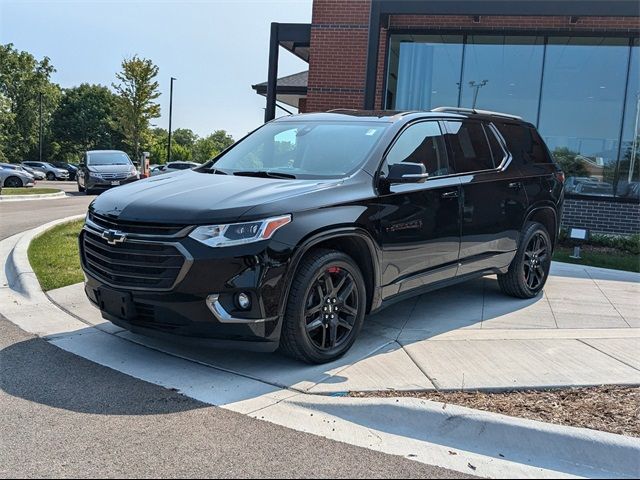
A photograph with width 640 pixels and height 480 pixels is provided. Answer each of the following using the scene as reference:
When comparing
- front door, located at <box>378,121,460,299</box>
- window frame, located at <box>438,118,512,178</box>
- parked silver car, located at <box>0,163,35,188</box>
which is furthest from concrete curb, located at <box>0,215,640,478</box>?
parked silver car, located at <box>0,163,35,188</box>

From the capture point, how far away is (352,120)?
5.32 m

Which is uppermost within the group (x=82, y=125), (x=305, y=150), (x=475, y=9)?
(x=82, y=125)

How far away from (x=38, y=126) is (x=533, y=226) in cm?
7222

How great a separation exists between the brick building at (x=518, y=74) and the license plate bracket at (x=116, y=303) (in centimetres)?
849

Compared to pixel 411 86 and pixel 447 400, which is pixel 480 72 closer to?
pixel 411 86

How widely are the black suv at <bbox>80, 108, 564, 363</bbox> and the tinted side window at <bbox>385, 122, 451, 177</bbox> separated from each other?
1 cm

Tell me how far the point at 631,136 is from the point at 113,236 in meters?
11.1

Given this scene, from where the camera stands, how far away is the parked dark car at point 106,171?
20969 mm

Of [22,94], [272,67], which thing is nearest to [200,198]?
[272,67]

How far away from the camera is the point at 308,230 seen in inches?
158

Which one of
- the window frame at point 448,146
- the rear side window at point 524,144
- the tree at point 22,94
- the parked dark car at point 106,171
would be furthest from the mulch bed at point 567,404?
the tree at point 22,94

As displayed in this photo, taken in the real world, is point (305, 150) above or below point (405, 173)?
above

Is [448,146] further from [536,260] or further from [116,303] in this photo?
[116,303]

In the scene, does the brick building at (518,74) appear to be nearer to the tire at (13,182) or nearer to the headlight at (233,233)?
the headlight at (233,233)
